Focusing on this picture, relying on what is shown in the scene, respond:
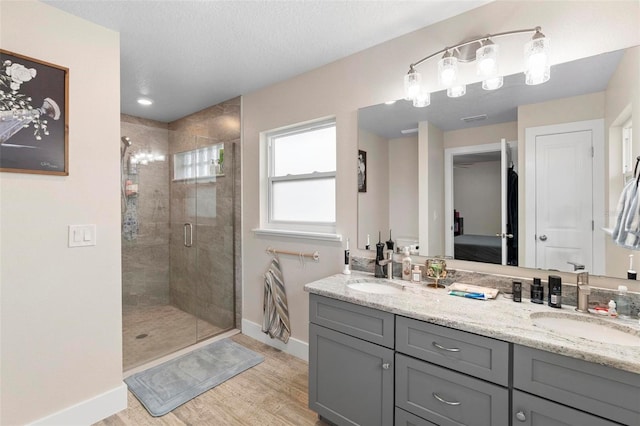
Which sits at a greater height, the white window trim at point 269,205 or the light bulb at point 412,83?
the light bulb at point 412,83

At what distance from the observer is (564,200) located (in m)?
1.50

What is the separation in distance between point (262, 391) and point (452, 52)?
262 cm

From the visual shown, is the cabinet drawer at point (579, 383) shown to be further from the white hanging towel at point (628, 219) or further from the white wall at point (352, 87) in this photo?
the white wall at point (352, 87)

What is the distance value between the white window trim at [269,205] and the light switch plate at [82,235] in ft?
4.48

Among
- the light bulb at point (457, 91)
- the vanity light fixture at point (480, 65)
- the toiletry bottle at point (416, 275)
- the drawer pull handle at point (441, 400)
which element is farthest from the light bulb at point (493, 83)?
the drawer pull handle at point (441, 400)

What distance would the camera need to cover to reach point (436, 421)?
132cm

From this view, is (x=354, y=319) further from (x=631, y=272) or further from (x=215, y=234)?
(x=215, y=234)

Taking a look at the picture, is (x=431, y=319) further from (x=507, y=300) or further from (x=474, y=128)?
(x=474, y=128)

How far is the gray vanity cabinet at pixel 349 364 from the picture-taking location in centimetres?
149

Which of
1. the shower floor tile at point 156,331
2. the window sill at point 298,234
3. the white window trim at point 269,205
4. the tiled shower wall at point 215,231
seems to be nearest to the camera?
the window sill at point 298,234

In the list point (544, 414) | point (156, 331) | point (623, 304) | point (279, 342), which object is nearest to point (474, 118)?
point (623, 304)

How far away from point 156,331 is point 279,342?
133cm

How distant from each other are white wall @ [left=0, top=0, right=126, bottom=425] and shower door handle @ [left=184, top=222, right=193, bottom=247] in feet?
4.28

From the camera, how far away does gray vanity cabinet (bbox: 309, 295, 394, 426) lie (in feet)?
4.90
